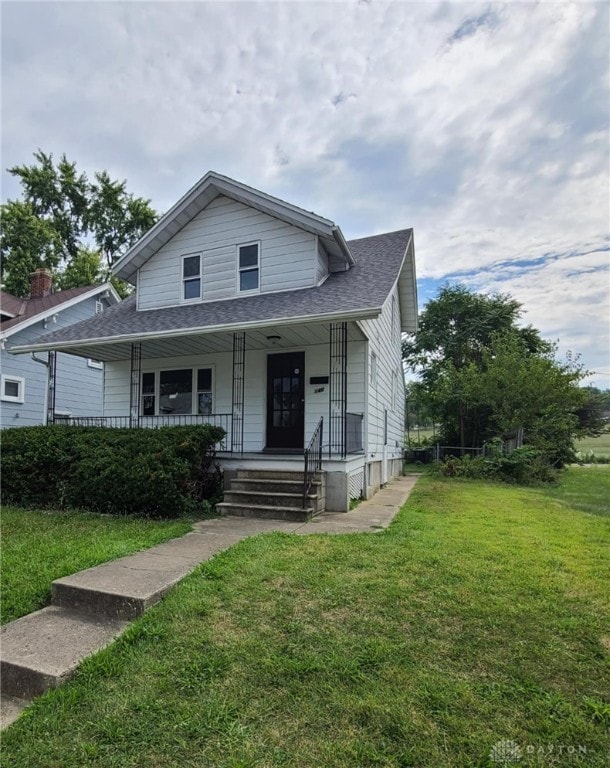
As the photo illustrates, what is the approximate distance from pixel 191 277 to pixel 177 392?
9.33 feet

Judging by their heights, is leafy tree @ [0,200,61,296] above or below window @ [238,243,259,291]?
above

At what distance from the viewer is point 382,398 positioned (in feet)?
38.1

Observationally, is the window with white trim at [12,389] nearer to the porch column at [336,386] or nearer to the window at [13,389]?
the window at [13,389]

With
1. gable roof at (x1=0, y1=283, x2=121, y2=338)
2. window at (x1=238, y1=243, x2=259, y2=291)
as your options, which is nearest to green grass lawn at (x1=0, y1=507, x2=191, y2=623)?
window at (x1=238, y1=243, x2=259, y2=291)

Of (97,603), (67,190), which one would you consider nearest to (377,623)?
(97,603)

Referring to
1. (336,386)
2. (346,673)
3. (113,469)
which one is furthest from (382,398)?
(346,673)

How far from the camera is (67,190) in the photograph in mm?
27781

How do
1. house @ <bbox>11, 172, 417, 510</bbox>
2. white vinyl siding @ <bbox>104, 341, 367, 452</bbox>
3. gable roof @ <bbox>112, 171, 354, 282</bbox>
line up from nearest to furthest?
house @ <bbox>11, 172, 417, 510</bbox> → white vinyl siding @ <bbox>104, 341, 367, 452</bbox> → gable roof @ <bbox>112, 171, 354, 282</bbox>

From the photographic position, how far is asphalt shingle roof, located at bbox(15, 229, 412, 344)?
310 inches

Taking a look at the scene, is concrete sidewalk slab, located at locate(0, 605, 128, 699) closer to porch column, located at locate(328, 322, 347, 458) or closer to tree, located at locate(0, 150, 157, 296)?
porch column, located at locate(328, 322, 347, 458)

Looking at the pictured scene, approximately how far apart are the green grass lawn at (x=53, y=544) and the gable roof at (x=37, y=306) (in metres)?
8.27

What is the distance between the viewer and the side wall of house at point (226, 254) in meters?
9.54

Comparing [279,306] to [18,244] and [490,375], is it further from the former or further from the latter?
[18,244]

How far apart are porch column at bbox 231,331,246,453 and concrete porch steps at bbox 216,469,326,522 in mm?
2011
